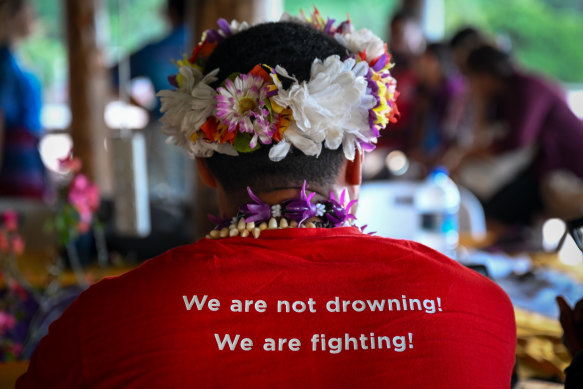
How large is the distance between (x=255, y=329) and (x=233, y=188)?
0.33 meters

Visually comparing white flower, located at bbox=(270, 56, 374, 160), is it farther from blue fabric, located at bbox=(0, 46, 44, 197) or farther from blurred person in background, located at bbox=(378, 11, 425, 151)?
blurred person in background, located at bbox=(378, 11, 425, 151)

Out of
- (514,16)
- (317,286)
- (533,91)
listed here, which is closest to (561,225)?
(533,91)

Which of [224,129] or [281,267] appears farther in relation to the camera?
[224,129]

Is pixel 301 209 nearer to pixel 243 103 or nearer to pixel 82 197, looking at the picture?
pixel 243 103

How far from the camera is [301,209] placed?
114 centimetres

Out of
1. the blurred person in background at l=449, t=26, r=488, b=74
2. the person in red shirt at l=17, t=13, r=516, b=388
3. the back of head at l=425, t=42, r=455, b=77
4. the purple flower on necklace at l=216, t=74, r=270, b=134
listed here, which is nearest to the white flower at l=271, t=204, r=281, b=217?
the person in red shirt at l=17, t=13, r=516, b=388

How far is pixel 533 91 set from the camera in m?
4.22

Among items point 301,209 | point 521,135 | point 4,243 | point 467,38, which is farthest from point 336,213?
point 467,38

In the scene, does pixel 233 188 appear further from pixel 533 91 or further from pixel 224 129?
pixel 533 91

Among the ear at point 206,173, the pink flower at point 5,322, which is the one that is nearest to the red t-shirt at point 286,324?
the ear at point 206,173

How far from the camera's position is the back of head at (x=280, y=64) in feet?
3.82

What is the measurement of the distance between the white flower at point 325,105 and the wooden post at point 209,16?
1314 mm

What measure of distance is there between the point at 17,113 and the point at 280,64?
3.67 metres

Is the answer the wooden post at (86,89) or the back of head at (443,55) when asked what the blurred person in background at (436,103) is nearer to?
the back of head at (443,55)
